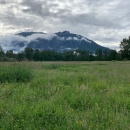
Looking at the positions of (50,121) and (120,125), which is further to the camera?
(50,121)

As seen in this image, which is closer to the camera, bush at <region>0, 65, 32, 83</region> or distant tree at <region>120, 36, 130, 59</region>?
bush at <region>0, 65, 32, 83</region>

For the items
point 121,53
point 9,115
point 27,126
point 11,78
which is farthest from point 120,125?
point 121,53

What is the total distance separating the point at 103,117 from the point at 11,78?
19.9ft

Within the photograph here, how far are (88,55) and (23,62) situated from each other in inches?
3491

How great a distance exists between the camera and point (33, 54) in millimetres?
94375

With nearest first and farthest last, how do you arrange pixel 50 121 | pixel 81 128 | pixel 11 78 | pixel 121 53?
1. pixel 81 128
2. pixel 50 121
3. pixel 11 78
4. pixel 121 53

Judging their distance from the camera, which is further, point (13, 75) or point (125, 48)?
point (125, 48)

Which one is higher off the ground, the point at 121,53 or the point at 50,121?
the point at 121,53

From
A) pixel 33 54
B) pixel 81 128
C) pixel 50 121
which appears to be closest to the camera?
pixel 81 128

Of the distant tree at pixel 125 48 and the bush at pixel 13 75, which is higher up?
the distant tree at pixel 125 48

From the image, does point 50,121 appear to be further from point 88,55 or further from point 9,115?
point 88,55

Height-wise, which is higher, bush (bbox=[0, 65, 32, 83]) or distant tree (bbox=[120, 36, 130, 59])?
distant tree (bbox=[120, 36, 130, 59])

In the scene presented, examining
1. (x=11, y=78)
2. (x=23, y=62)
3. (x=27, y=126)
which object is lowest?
(x=27, y=126)

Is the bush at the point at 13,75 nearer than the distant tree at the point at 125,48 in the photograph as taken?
Yes
